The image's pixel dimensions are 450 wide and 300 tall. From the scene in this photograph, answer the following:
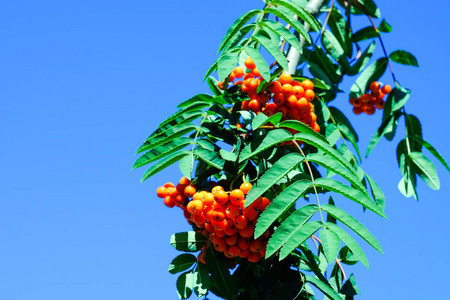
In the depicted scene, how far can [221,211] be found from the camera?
2166 mm

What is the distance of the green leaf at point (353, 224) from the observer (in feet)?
6.28

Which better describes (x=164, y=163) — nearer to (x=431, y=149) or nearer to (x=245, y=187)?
(x=245, y=187)

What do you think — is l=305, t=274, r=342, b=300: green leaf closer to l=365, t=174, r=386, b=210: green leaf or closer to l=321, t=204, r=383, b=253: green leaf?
l=321, t=204, r=383, b=253: green leaf

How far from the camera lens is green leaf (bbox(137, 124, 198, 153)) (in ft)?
7.90

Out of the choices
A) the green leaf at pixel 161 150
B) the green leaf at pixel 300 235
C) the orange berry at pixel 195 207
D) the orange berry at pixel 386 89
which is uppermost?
the orange berry at pixel 386 89

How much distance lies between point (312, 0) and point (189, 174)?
1.41 meters

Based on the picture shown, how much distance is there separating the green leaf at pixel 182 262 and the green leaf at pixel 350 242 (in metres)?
0.70

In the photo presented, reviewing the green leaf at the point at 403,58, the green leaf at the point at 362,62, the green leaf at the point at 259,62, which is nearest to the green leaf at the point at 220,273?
the green leaf at the point at 259,62

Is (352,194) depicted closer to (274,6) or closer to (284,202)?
(284,202)

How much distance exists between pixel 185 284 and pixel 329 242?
0.76m

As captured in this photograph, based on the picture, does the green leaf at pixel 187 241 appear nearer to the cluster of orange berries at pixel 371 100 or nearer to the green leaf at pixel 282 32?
the green leaf at pixel 282 32

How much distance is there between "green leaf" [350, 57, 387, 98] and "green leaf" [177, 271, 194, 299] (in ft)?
5.75

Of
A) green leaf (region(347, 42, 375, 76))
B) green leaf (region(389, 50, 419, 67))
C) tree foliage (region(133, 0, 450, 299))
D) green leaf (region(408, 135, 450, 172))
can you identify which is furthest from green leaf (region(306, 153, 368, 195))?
green leaf (region(389, 50, 419, 67))

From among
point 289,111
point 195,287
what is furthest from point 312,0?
point 195,287
